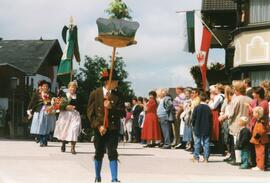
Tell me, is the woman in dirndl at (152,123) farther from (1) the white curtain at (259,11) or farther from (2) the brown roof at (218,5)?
(2) the brown roof at (218,5)

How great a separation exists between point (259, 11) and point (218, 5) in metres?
11.2

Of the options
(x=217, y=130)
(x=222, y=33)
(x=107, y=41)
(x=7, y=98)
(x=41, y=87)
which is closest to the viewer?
(x=107, y=41)

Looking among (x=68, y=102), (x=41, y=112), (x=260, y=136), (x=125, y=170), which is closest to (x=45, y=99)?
(x=41, y=112)

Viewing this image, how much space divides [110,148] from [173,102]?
1232 cm

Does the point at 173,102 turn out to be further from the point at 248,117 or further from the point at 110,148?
the point at 110,148

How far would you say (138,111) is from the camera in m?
29.9

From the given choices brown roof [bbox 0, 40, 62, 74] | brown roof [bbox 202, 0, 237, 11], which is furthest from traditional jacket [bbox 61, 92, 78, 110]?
brown roof [bbox 0, 40, 62, 74]

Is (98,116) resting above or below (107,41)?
below

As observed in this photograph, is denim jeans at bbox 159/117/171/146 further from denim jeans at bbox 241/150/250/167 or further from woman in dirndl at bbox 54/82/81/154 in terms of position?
denim jeans at bbox 241/150/250/167

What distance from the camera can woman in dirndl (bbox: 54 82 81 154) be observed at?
1888 centimetres

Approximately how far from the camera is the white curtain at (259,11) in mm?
29422

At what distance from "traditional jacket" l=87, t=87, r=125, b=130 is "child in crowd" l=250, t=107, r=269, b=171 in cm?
418

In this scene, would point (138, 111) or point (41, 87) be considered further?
point (138, 111)

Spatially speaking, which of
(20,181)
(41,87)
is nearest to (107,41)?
(20,181)
